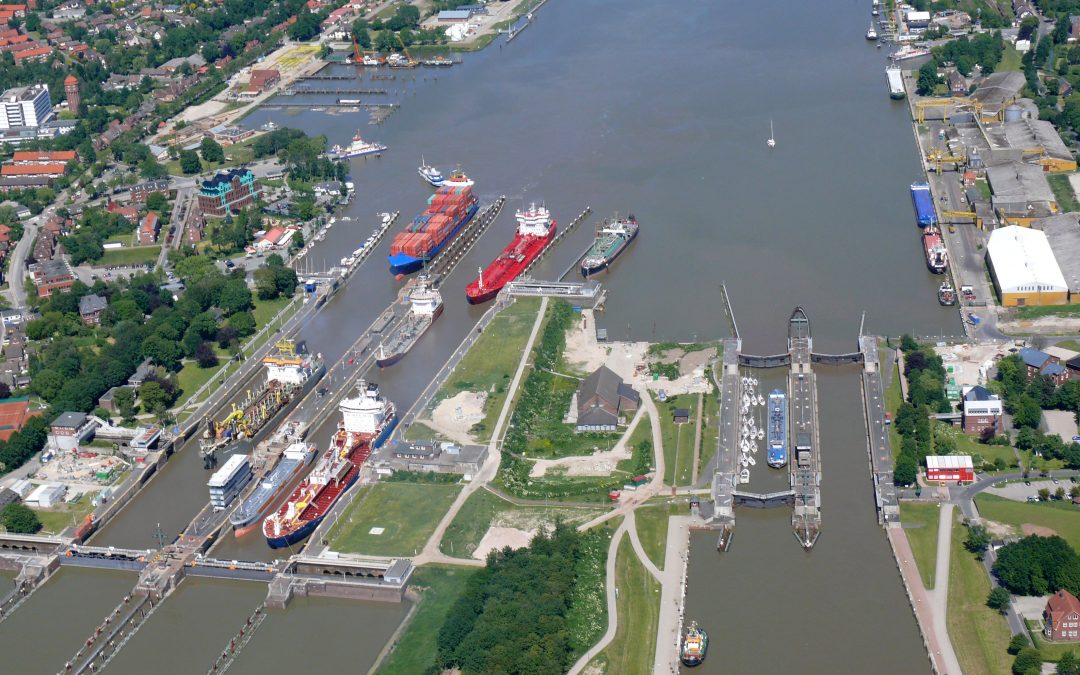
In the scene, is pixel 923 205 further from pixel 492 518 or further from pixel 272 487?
pixel 272 487

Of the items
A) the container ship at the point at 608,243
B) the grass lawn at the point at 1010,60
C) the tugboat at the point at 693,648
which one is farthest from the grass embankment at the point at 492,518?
the grass lawn at the point at 1010,60

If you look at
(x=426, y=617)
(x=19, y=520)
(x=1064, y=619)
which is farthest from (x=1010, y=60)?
(x=19, y=520)

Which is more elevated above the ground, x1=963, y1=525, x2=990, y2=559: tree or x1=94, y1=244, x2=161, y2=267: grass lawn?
x1=963, y1=525, x2=990, y2=559: tree

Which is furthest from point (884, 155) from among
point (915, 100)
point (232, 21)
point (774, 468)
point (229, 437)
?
point (232, 21)

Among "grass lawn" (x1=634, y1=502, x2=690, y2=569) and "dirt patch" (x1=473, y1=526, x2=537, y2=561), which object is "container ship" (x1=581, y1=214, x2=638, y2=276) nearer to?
"grass lawn" (x1=634, y1=502, x2=690, y2=569)

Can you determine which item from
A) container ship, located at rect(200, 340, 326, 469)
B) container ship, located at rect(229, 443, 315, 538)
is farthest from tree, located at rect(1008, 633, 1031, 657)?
container ship, located at rect(200, 340, 326, 469)

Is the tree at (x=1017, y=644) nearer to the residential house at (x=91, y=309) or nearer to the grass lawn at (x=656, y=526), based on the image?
the grass lawn at (x=656, y=526)
